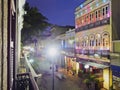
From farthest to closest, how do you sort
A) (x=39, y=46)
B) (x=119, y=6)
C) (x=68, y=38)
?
(x=39, y=46) → (x=68, y=38) → (x=119, y=6)

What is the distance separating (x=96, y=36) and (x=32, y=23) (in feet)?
25.0

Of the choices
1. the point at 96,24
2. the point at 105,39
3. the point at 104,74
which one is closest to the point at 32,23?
the point at 96,24

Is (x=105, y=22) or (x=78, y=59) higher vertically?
(x=105, y=22)

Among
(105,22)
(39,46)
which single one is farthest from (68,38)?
(39,46)

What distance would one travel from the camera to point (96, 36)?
2366 centimetres

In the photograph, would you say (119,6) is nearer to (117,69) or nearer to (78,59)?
(117,69)

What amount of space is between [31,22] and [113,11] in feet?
32.7

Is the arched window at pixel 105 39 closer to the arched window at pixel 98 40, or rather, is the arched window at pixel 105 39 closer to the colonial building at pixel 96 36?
the colonial building at pixel 96 36

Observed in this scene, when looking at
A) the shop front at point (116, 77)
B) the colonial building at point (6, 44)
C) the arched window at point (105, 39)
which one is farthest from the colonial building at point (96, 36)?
the colonial building at point (6, 44)

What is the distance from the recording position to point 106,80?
2067cm

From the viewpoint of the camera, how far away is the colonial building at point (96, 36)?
20453 mm

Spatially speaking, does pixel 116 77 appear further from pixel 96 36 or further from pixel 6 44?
pixel 6 44

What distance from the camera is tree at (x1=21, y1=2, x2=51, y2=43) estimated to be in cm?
2473

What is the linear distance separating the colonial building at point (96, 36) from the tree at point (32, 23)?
5.43 metres
